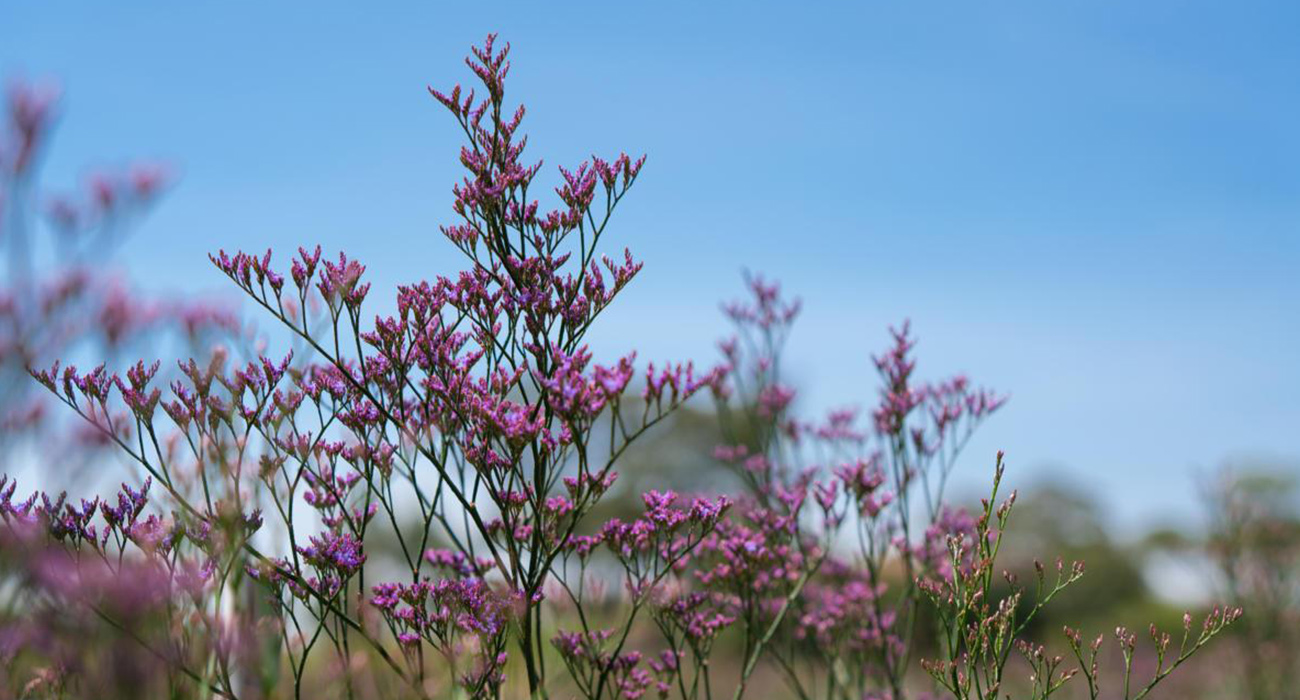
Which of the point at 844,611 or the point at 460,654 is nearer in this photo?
the point at 460,654

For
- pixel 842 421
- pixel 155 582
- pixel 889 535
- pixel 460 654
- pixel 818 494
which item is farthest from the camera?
pixel 842 421

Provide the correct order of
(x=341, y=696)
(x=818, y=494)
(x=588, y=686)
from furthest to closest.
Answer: (x=818, y=494) → (x=588, y=686) → (x=341, y=696)

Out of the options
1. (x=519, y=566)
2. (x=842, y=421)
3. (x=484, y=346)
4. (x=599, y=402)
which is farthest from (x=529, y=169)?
(x=842, y=421)

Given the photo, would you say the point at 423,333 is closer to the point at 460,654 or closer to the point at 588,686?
the point at 460,654

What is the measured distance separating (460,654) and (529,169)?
169 centimetres

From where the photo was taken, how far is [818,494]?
5348 millimetres

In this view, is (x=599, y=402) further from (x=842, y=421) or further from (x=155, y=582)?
(x=842, y=421)

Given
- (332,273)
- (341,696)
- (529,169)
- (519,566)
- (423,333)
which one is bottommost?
(341,696)

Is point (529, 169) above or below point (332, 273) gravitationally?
above

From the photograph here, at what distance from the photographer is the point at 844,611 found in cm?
575

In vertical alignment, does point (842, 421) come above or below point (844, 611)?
above

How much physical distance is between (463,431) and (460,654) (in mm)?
761

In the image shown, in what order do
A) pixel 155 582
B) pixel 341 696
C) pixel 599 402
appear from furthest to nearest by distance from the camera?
pixel 599 402 < pixel 341 696 < pixel 155 582

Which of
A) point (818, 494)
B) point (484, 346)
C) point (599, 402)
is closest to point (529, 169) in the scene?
point (484, 346)
